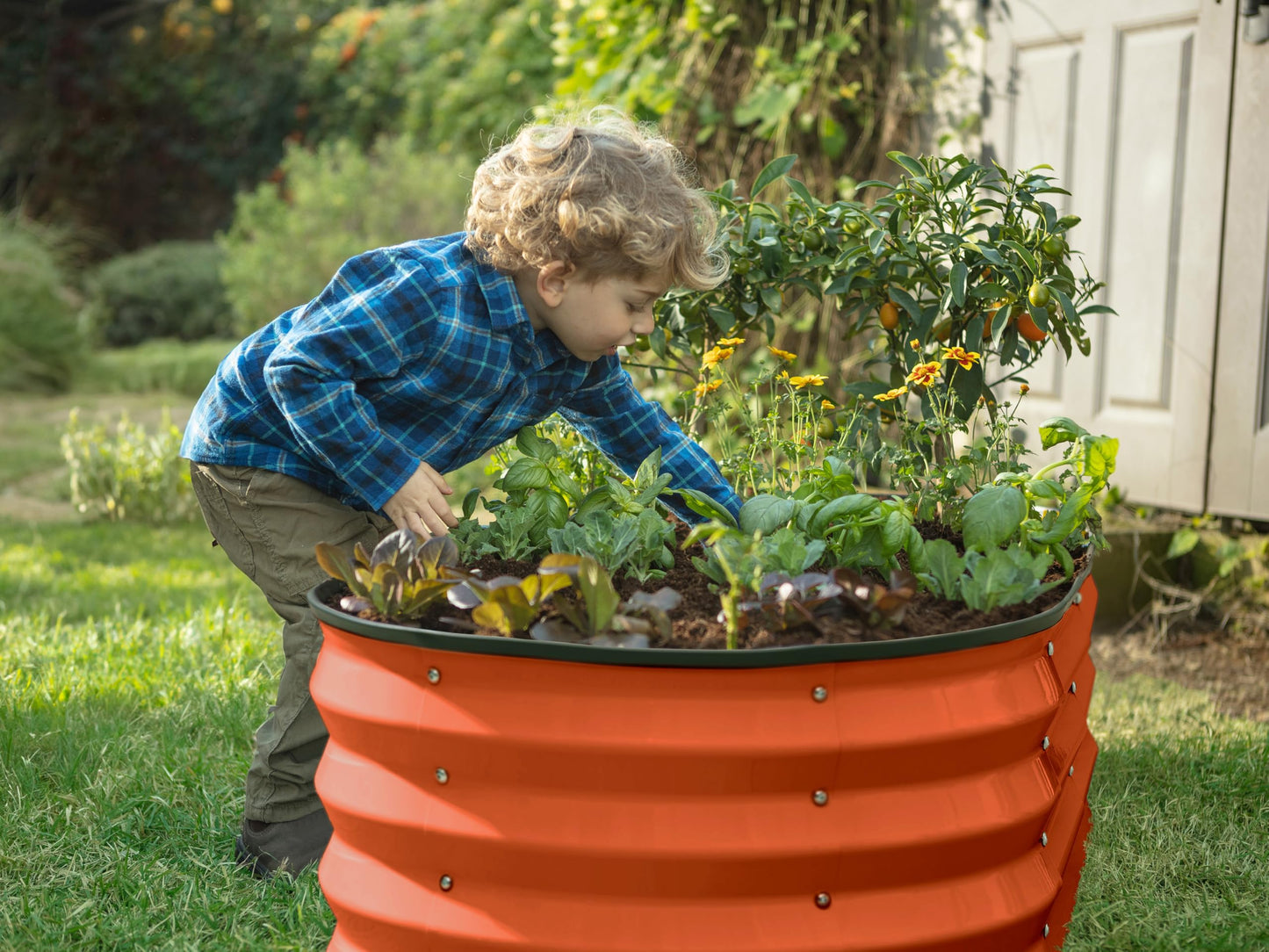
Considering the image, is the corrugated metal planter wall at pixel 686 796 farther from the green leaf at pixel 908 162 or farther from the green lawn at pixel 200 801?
the green leaf at pixel 908 162

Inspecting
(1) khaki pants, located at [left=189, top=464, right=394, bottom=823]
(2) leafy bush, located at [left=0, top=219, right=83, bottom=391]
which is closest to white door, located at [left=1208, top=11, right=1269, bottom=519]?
(1) khaki pants, located at [left=189, top=464, right=394, bottom=823]

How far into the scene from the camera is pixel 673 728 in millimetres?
1186

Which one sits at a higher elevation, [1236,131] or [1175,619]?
[1236,131]

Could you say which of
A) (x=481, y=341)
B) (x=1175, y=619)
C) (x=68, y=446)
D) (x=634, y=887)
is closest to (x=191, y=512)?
(x=68, y=446)

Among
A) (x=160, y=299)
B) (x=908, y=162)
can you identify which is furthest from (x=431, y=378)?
(x=160, y=299)

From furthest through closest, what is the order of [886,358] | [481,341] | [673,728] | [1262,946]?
[886,358]
[481,341]
[1262,946]
[673,728]

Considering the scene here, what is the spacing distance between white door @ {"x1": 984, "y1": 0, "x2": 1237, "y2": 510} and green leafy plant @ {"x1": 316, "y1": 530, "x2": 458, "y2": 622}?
260 cm

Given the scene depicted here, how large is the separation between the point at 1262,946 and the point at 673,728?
1.04 m

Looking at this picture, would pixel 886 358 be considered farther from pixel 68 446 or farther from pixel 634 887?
pixel 68 446

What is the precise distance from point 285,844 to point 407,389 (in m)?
0.79

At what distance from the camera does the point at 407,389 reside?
1833mm

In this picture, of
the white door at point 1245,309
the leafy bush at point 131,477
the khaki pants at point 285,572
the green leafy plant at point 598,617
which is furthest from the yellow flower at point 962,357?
the leafy bush at point 131,477

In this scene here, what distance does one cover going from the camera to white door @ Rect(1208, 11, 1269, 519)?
10.1 feet

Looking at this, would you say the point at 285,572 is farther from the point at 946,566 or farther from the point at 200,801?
the point at 946,566
